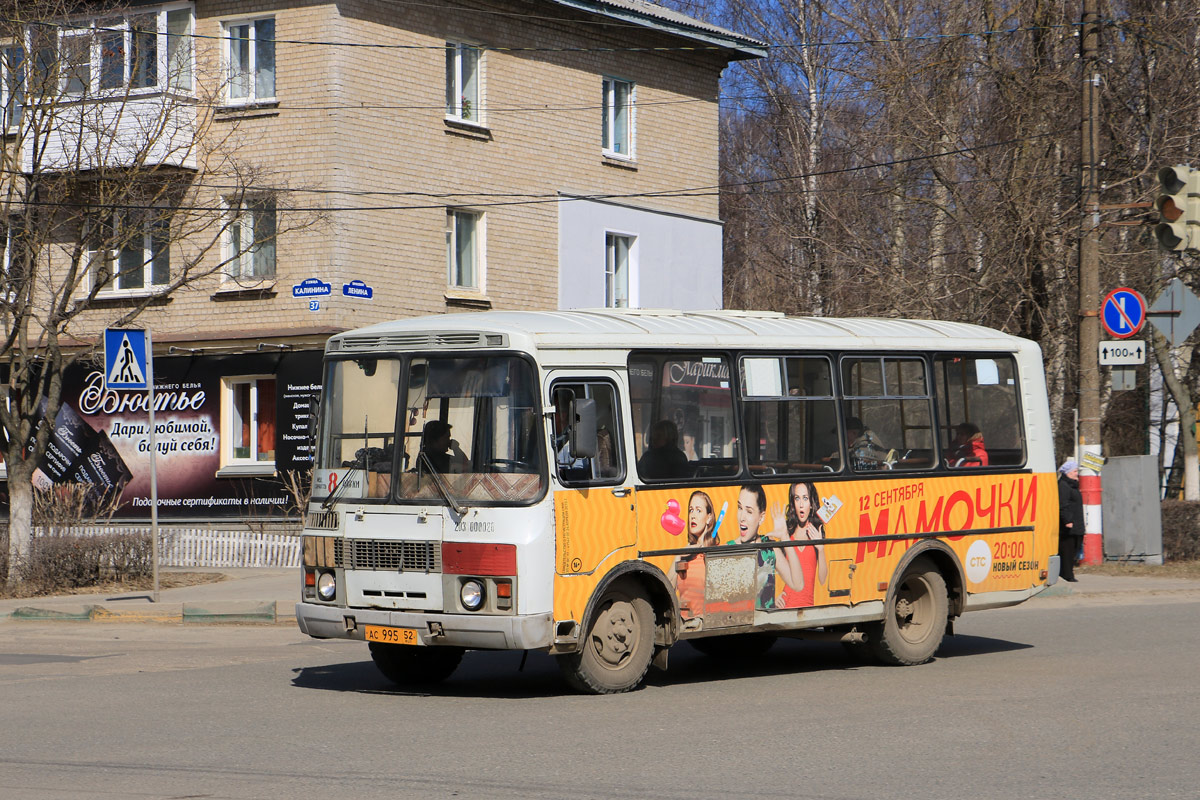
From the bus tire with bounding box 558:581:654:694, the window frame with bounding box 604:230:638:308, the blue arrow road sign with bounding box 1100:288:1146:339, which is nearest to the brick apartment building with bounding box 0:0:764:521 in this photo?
the window frame with bounding box 604:230:638:308

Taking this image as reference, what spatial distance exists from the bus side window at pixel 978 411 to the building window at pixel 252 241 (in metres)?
16.0

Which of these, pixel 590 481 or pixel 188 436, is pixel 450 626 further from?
pixel 188 436

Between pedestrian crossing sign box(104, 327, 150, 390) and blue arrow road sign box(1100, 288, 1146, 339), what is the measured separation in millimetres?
12299

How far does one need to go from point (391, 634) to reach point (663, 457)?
230 centimetres

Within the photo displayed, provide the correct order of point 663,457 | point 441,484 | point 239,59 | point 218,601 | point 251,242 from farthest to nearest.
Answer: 1. point 239,59
2. point 251,242
3. point 218,601
4. point 663,457
5. point 441,484

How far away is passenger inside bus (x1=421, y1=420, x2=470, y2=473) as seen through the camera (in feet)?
34.8

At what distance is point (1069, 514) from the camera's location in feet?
66.6

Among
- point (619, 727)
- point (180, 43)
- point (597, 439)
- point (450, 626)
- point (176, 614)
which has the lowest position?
point (176, 614)

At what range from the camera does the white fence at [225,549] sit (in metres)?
23.3

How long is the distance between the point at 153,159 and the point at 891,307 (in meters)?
12.6

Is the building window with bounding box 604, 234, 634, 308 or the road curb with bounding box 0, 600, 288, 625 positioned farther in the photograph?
the building window with bounding box 604, 234, 634, 308

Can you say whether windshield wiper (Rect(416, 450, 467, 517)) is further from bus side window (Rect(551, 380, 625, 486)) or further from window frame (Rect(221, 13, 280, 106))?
window frame (Rect(221, 13, 280, 106))

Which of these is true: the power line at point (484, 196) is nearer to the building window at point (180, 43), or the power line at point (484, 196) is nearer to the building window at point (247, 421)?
the building window at point (180, 43)

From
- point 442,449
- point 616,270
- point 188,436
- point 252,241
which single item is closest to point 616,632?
point 442,449
